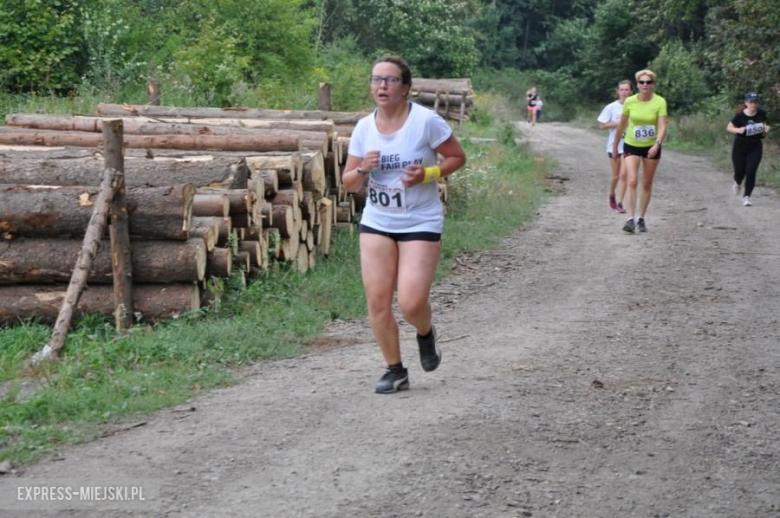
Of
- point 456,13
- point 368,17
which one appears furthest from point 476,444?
point 456,13

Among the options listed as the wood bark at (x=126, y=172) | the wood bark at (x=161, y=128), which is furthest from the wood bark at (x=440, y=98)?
the wood bark at (x=126, y=172)

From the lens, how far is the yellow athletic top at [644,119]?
1342 cm

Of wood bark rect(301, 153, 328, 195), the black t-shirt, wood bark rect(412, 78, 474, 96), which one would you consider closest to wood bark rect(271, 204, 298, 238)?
wood bark rect(301, 153, 328, 195)

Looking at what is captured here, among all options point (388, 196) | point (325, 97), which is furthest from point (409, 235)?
point (325, 97)

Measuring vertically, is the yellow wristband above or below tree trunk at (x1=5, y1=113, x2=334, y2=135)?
above

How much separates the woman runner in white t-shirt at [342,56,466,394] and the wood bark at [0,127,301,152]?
4702 millimetres

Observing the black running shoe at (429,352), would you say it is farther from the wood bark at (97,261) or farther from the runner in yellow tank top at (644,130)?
the runner in yellow tank top at (644,130)

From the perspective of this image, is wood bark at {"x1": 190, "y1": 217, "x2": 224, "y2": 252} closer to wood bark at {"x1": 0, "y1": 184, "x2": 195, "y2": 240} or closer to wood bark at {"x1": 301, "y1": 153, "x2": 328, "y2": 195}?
wood bark at {"x1": 0, "y1": 184, "x2": 195, "y2": 240}

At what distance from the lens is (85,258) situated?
798 cm

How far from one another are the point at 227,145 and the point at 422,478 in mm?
6866

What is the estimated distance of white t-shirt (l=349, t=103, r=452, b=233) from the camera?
20.7 feet

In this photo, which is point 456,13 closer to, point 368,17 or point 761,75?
point 368,17

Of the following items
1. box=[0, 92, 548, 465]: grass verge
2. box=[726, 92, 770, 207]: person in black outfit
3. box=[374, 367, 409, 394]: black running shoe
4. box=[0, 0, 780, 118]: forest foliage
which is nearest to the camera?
box=[0, 92, 548, 465]: grass verge

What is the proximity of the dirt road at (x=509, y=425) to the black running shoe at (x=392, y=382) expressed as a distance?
8 centimetres
